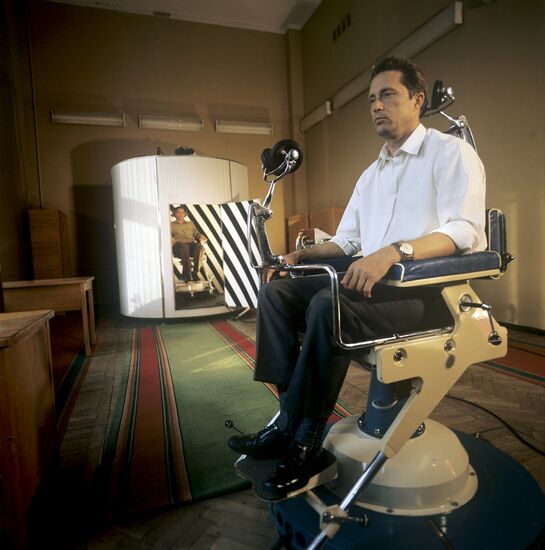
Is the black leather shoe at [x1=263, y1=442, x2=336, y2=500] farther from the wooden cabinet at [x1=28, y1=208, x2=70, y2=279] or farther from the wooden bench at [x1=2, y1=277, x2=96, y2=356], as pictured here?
the wooden cabinet at [x1=28, y1=208, x2=70, y2=279]

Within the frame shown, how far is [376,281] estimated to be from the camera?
1.00m

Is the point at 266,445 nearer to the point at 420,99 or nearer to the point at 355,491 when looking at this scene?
the point at 355,491

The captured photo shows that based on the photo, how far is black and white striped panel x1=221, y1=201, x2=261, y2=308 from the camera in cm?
498

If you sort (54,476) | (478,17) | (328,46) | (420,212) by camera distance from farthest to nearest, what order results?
(328,46) → (478,17) → (54,476) → (420,212)

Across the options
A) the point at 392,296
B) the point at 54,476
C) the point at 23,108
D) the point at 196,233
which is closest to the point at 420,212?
the point at 392,296

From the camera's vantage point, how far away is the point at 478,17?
373cm

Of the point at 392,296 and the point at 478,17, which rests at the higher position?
the point at 478,17

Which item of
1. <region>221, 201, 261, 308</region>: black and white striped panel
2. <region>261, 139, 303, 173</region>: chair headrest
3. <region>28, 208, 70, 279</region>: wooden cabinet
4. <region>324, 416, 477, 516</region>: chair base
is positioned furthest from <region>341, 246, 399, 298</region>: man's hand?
<region>28, 208, 70, 279</region>: wooden cabinet

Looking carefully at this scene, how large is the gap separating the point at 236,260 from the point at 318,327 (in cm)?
409

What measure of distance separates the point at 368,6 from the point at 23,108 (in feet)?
17.6

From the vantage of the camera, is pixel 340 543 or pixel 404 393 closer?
pixel 340 543

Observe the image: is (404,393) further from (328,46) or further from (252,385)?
(328,46)

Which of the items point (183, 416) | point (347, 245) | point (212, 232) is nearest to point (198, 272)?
point (212, 232)

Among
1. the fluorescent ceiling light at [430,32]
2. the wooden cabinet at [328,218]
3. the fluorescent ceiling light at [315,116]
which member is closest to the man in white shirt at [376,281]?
the fluorescent ceiling light at [430,32]
